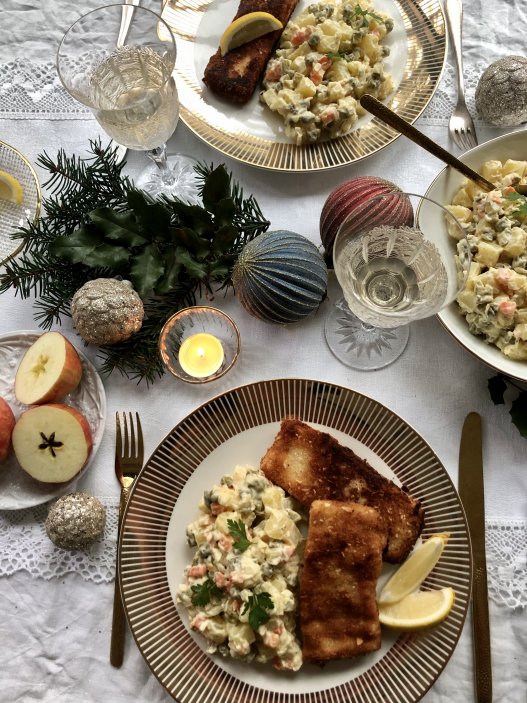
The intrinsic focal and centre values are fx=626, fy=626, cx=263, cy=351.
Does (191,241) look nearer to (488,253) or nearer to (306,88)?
(306,88)

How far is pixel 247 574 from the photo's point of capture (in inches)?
57.5

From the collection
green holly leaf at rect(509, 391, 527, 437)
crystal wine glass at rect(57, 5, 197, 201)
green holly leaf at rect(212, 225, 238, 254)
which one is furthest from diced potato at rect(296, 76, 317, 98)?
green holly leaf at rect(509, 391, 527, 437)

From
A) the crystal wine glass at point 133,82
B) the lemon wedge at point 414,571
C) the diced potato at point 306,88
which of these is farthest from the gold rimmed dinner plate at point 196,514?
the diced potato at point 306,88

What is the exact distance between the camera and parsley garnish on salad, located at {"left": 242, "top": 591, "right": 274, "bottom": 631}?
1.43m

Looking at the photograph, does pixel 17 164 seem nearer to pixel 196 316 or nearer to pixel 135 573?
pixel 196 316

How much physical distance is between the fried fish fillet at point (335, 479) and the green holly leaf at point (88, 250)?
64 centimetres

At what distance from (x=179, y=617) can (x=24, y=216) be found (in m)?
1.25

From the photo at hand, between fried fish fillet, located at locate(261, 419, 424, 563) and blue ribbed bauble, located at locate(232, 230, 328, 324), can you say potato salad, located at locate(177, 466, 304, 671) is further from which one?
blue ribbed bauble, located at locate(232, 230, 328, 324)

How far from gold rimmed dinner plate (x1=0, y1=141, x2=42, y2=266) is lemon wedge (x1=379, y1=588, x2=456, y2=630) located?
1.47m

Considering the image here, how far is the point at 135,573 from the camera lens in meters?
1.59

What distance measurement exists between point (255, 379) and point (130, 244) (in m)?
0.51

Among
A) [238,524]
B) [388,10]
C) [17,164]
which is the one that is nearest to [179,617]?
[238,524]

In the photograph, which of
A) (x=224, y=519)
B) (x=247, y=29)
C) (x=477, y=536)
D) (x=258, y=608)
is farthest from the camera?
(x=247, y=29)

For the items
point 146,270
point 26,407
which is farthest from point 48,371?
point 146,270
